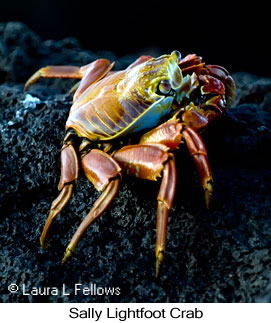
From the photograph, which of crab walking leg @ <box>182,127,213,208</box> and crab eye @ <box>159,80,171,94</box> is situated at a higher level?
crab eye @ <box>159,80,171,94</box>

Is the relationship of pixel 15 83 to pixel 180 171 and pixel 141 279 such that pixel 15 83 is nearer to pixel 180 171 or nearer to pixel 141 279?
pixel 180 171

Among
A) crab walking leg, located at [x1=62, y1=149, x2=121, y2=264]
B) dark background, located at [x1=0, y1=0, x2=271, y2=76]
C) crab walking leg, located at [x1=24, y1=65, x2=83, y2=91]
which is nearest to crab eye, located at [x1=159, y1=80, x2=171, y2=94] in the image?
crab walking leg, located at [x1=62, y1=149, x2=121, y2=264]

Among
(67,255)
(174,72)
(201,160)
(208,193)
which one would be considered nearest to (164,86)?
(174,72)

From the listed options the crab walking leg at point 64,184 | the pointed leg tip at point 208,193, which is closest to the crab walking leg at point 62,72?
the crab walking leg at point 64,184

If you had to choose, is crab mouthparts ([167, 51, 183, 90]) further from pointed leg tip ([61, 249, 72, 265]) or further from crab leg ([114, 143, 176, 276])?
pointed leg tip ([61, 249, 72, 265])

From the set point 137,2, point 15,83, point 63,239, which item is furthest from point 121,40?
point 63,239

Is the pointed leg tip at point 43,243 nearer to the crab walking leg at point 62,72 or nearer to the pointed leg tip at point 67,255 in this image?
the pointed leg tip at point 67,255
